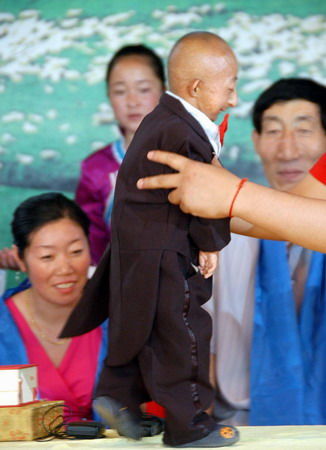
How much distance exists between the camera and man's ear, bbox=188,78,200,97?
5.09 feet

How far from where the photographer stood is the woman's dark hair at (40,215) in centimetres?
235

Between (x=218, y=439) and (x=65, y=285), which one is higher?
(x=65, y=285)

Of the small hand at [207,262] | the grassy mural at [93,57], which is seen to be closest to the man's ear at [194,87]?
the small hand at [207,262]

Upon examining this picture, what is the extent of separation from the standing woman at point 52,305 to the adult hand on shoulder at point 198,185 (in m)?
0.86

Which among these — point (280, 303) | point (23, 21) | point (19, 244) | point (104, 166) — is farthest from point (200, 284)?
point (23, 21)

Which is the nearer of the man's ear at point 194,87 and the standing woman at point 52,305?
the man's ear at point 194,87

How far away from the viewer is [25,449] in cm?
151

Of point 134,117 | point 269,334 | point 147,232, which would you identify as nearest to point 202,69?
point 147,232

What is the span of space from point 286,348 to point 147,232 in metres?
0.83

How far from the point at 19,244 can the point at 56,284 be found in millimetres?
186

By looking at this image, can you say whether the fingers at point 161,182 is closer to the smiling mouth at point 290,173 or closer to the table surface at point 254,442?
the table surface at point 254,442

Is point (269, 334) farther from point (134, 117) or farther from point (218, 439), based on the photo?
point (134, 117)

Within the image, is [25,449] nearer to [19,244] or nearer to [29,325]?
[29,325]

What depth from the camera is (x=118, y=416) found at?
1.55 metres
